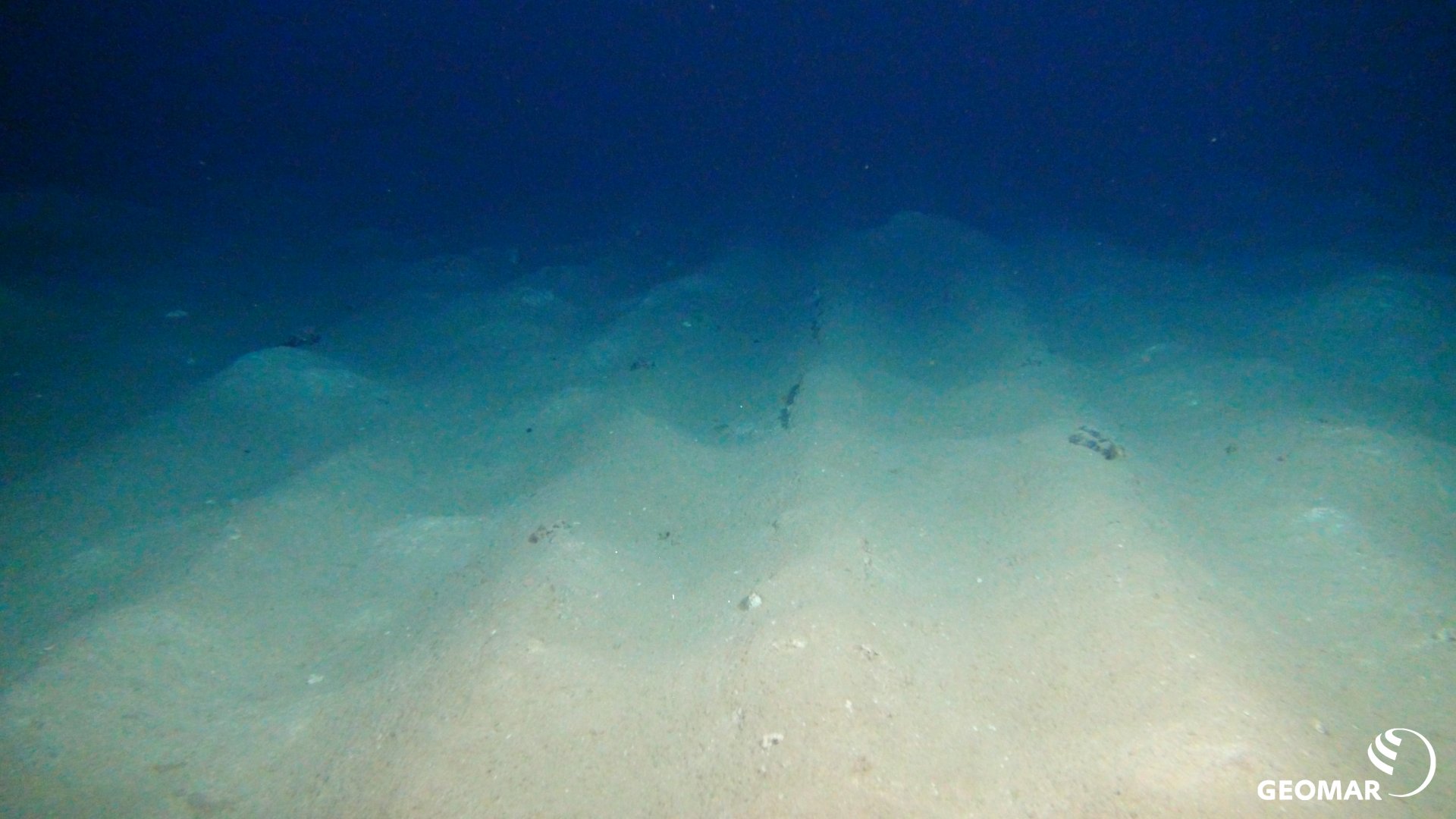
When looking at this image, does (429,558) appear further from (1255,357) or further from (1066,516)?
(1255,357)

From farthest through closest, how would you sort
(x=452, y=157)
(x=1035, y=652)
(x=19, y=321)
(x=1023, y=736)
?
1. (x=452, y=157)
2. (x=19, y=321)
3. (x=1035, y=652)
4. (x=1023, y=736)

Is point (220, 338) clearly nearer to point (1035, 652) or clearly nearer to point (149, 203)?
point (149, 203)

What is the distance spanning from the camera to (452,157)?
1022 inches

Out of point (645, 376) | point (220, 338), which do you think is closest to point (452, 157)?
point (220, 338)

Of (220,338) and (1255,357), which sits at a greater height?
(1255,357)

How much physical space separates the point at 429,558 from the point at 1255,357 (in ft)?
31.2

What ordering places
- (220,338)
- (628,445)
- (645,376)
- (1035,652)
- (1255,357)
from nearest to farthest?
(1035,652) < (628,445) < (1255,357) < (645,376) < (220,338)

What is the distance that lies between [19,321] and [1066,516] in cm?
1348

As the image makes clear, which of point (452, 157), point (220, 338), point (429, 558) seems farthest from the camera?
point (452, 157)

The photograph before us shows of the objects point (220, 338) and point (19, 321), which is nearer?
point (19, 321)

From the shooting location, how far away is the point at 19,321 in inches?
316

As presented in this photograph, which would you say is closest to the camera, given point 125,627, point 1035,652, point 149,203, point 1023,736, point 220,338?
point 1023,736

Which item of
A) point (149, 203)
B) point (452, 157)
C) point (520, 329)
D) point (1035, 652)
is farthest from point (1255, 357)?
point (452, 157)

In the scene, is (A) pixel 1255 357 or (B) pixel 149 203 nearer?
(A) pixel 1255 357
